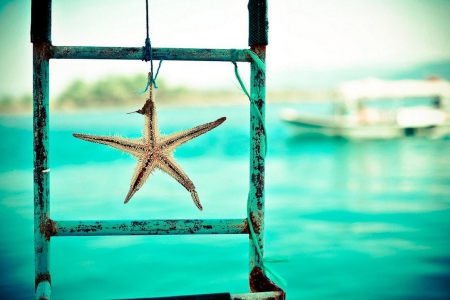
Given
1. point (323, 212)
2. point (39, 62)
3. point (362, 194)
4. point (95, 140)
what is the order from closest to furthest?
1. point (39, 62)
2. point (95, 140)
3. point (323, 212)
4. point (362, 194)

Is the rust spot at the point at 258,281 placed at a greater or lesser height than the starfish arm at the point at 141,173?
lesser

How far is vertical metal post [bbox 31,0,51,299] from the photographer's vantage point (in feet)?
6.33

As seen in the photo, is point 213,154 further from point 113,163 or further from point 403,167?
point 403,167

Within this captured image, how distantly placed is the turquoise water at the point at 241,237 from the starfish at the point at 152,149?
317 mm

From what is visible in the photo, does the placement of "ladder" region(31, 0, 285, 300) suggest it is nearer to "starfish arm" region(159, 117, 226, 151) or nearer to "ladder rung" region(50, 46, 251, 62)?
"ladder rung" region(50, 46, 251, 62)

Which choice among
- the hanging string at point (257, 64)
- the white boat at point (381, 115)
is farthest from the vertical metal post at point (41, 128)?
the white boat at point (381, 115)

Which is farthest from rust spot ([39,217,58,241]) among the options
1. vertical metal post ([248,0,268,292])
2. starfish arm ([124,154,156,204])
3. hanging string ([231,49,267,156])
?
hanging string ([231,49,267,156])

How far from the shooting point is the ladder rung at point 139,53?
192 centimetres

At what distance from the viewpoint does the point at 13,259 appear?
8445 millimetres

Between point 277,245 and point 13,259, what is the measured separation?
16.9 feet

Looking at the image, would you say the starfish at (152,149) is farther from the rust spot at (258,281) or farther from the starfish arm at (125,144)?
the rust spot at (258,281)

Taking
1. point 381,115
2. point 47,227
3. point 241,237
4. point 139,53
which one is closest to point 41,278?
point 47,227

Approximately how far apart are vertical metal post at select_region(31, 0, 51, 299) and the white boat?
2865cm

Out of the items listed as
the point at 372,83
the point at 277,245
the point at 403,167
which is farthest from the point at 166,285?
the point at 372,83
